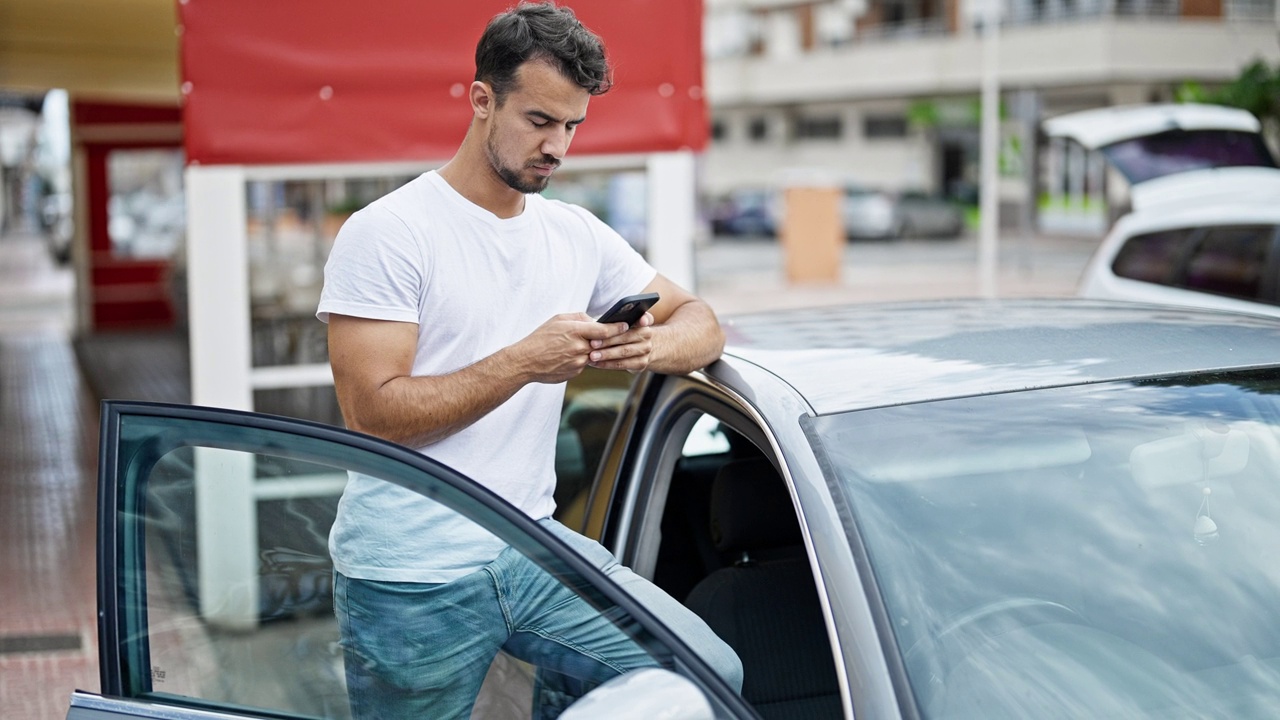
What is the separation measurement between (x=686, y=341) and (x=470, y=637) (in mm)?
712

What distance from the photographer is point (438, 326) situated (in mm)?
2373

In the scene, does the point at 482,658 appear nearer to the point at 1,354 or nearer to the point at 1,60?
the point at 1,60

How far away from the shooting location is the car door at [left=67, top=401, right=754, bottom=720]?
203cm

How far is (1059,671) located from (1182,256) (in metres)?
6.19

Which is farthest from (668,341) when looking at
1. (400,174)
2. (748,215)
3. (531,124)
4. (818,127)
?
(818,127)

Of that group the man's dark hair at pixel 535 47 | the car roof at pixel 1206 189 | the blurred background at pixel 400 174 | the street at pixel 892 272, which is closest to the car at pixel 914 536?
the man's dark hair at pixel 535 47

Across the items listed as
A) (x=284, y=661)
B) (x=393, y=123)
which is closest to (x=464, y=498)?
(x=284, y=661)

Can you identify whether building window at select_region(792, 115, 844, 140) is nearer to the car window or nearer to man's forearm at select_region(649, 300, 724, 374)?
the car window

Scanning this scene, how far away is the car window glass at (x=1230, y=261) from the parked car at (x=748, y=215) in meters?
30.9

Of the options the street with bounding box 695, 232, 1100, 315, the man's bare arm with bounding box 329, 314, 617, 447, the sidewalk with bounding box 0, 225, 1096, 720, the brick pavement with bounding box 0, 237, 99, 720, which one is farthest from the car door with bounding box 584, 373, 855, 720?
the street with bounding box 695, 232, 1100, 315

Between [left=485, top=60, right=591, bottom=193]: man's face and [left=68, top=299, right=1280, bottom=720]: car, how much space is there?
1.79ft

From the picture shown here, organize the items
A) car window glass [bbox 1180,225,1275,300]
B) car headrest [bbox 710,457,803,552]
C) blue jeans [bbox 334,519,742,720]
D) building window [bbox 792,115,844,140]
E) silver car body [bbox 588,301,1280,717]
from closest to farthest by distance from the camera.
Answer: silver car body [bbox 588,301,1280,717]
blue jeans [bbox 334,519,742,720]
car headrest [bbox 710,457,803,552]
car window glass [bbox 1180,225,1275,300]
building window [bbox 792,115,844,140]

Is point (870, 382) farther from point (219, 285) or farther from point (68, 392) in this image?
point (68, 392)

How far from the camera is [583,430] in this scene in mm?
3947
